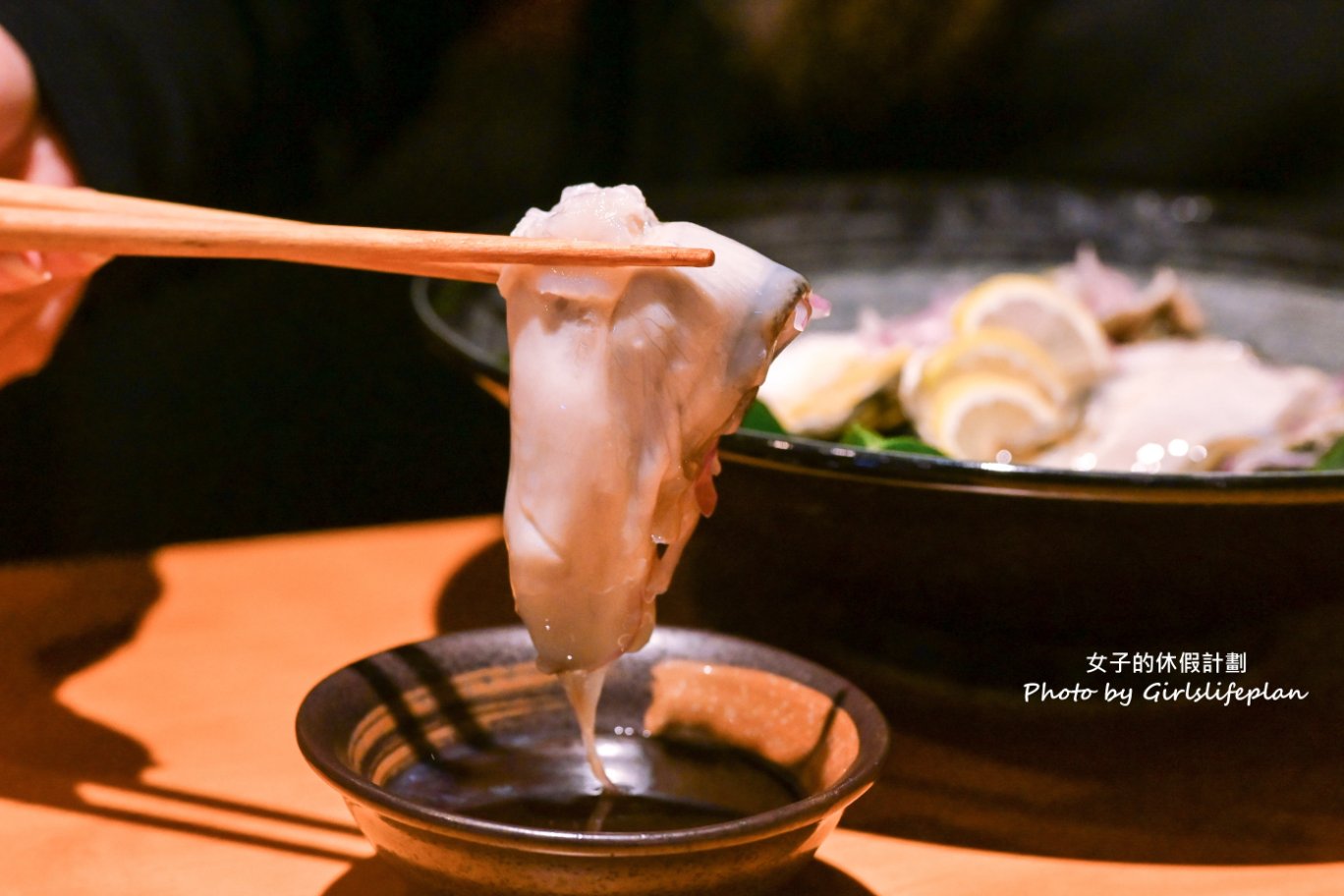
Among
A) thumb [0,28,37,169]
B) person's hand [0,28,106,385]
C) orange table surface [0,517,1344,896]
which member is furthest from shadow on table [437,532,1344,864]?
thumb [0,28,37,169]

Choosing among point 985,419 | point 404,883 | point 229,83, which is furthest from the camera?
point 229,83

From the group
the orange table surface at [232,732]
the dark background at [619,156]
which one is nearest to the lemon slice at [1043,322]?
the orange table surface at [232,732]

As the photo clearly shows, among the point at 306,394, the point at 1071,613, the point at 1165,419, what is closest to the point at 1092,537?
the point at 1071,613

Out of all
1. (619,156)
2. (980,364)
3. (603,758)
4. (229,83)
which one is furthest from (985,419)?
(619,156)

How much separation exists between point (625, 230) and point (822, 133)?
8.54ft

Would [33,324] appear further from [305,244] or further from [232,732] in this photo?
[305,244]

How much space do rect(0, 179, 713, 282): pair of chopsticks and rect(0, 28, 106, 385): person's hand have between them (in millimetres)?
275

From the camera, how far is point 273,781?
1082 millimetres

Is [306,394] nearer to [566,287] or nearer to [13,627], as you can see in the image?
[13,627]

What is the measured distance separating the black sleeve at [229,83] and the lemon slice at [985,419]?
884 millimetres

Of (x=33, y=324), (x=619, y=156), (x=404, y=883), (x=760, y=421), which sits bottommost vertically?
(x=404, y=883)

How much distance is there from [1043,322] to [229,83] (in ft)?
3.49

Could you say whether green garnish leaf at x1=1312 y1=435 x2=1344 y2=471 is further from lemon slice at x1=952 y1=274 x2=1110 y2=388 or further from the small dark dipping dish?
the small dark dipping dish

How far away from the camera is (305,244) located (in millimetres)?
815
